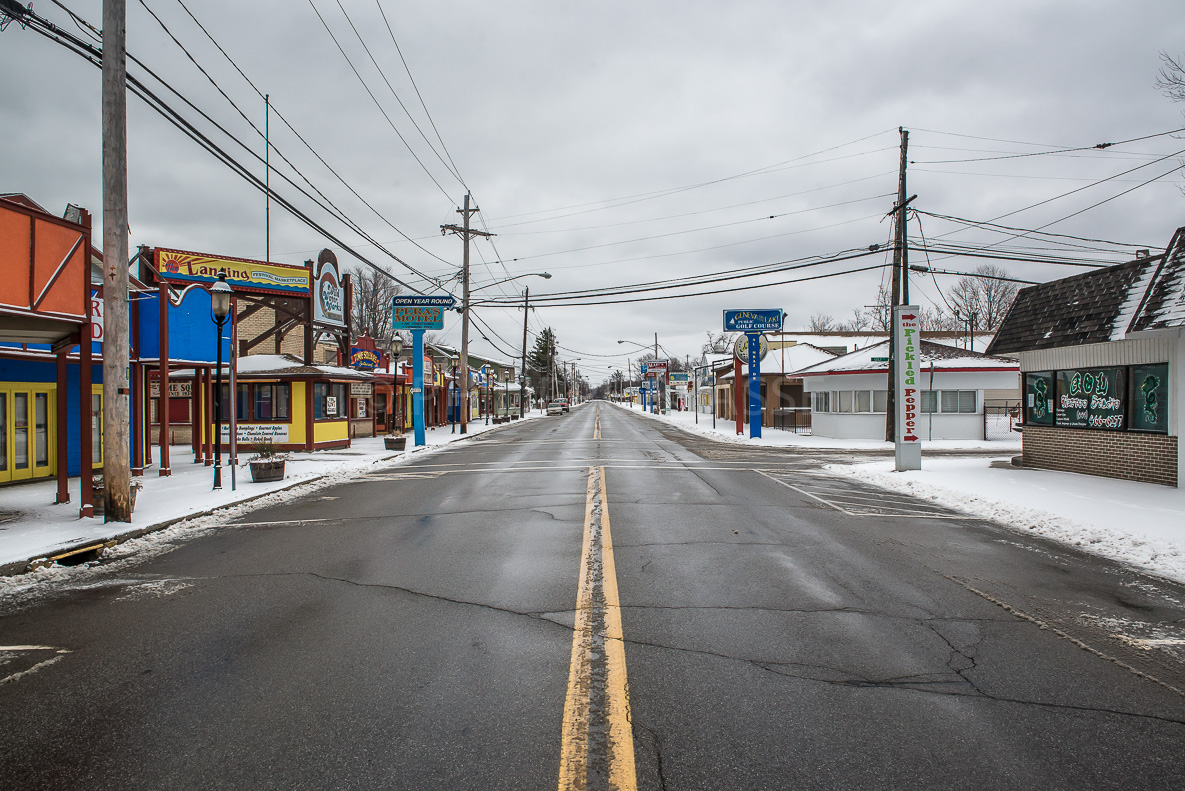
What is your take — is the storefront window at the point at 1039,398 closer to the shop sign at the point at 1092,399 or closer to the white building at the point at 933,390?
the shop sign at the point at 1092,399

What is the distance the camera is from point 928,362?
95.5 feet

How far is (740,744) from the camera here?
11.1 feet

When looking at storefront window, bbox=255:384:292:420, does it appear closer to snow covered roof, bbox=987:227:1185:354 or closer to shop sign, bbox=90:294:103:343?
shop sign, bbox=90:294:103:343

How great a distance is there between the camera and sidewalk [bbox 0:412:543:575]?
26.6 ft

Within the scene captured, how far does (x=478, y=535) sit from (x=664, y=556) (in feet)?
8.78

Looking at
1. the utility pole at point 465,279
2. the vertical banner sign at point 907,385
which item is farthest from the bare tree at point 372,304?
the vertical banner sign at point 907,385

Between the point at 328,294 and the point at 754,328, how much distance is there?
19.7 metres

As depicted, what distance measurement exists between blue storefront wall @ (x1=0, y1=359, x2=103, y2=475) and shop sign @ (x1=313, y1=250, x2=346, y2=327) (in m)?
11.0

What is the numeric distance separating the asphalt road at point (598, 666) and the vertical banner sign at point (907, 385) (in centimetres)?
779

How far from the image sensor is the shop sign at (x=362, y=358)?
30.7 m

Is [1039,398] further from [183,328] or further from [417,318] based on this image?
[417,318]

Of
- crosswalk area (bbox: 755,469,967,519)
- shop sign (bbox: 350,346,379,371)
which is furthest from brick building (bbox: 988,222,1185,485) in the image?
shop sign (bbox: 350,346,379,371)

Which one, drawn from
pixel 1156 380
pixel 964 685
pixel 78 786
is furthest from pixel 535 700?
pixel 1156 380

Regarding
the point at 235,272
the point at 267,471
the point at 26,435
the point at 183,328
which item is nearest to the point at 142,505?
the point at 267,471
